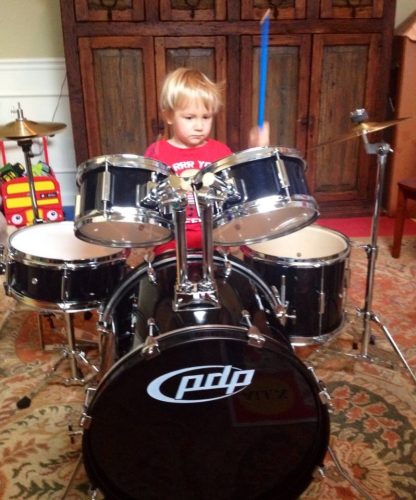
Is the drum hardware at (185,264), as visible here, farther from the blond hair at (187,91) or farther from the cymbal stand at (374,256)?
the cymbal stand at (374,256)

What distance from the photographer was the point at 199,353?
0.94 m

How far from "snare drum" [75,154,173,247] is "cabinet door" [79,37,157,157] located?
165cm

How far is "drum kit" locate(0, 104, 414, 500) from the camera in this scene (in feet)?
3.13

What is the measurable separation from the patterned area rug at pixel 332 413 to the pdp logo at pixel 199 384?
0.41 m

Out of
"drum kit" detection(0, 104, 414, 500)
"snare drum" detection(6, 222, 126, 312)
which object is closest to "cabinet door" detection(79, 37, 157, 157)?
"snare drum" detection(6, 222, 126, 312)

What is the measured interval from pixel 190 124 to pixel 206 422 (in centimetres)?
84

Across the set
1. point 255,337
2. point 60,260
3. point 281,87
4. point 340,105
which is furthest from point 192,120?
point 340,105

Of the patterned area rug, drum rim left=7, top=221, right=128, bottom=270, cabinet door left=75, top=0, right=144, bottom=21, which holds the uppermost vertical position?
cabinet door left=75, top=0, right=144, bottom=21

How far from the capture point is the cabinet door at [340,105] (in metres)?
2.68

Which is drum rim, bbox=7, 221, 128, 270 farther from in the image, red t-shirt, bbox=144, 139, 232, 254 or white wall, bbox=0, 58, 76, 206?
white wall, bbox=0, 58, 76, 206

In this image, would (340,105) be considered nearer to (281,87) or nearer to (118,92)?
(281,87)

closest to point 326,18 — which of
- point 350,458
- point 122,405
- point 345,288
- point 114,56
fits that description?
point 114,56

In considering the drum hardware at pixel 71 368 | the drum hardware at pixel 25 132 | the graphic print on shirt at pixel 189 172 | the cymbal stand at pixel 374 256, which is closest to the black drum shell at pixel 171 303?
the graphic print on shirt at pixel 189 172

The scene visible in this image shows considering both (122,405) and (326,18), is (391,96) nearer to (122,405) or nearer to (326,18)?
(326,18)
